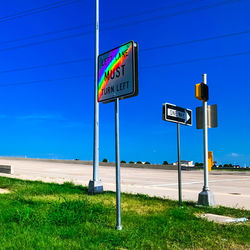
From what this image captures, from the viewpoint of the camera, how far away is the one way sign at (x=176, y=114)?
25.6ft

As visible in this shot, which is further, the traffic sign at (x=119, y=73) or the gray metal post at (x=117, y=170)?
the gray metal post at (x=117, y=170)

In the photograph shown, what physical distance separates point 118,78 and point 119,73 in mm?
93

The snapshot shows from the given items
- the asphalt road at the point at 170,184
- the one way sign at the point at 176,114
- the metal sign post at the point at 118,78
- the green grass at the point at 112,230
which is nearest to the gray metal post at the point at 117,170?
the metal sign post at the point at 118,78

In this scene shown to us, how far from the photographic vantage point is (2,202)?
8.30 m

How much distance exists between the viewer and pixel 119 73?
544cm

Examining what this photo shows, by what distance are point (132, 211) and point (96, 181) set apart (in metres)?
3.80

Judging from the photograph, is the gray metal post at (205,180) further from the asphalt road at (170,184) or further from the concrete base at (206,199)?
the asphalt road at (170,184)

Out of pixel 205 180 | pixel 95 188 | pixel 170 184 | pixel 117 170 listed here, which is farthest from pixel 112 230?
pixel 170 184

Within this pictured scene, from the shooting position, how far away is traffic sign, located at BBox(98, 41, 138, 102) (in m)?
5.20

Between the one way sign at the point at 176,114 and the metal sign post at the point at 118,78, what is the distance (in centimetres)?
248

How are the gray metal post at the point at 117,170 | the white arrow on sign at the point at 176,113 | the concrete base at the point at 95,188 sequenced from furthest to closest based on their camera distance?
the concrete base at the point at 95,188 → the white arrow on sign at the point at 176,113 → the gray metal post at the point at 117,170

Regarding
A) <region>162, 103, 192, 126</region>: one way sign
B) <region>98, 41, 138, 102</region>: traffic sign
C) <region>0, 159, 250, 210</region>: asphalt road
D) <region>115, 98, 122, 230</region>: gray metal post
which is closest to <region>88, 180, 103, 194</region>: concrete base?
<region>0, 159, 250, 210</region>: asphalt road

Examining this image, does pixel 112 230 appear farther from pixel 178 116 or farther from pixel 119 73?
pixel 178 116

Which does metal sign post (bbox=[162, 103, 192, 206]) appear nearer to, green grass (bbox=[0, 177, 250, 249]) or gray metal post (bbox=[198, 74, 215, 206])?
gray metal post (bbox=[198, 74, 215, 206])
